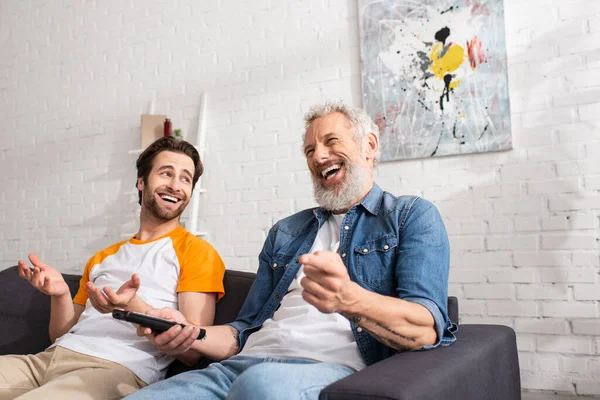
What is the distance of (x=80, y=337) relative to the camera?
1.84m

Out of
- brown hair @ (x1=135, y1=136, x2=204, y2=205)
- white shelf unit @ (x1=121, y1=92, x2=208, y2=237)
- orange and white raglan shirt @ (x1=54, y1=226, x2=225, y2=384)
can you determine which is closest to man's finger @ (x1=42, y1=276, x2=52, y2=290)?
orange and white raglan shirt @ (x1=54, y1=226, x2=225, y2=384)

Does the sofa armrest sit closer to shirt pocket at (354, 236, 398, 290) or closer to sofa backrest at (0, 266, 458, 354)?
shirt pocket at (354, 236, 398, 290)

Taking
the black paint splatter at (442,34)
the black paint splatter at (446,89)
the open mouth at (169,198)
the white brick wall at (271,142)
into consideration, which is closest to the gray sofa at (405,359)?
the open mouth at (169,198)

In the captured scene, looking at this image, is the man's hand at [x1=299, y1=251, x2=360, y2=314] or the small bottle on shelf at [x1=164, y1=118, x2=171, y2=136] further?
the small bottle on shelf at [x1=164, y1=118, x2=171, y2=136]

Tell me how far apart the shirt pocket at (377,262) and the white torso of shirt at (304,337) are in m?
0.14

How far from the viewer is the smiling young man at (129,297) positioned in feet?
5.38

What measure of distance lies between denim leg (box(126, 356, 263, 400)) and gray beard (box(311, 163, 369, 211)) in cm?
55

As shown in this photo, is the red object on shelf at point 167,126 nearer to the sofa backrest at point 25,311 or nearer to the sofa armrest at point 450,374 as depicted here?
the sofa backrest at point 25,311

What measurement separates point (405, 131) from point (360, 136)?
1248 millimetres

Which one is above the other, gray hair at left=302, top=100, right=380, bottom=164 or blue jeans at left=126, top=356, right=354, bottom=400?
gray hair at left=302, top=100, right=380, bottom=164

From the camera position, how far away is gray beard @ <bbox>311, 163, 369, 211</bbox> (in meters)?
1.80

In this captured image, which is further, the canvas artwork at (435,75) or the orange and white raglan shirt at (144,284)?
the canvas artwork at (435,75)

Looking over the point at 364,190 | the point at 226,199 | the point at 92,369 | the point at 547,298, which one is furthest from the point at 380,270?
the point at 226,199

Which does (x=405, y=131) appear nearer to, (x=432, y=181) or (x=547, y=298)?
(x=432, y=181)
